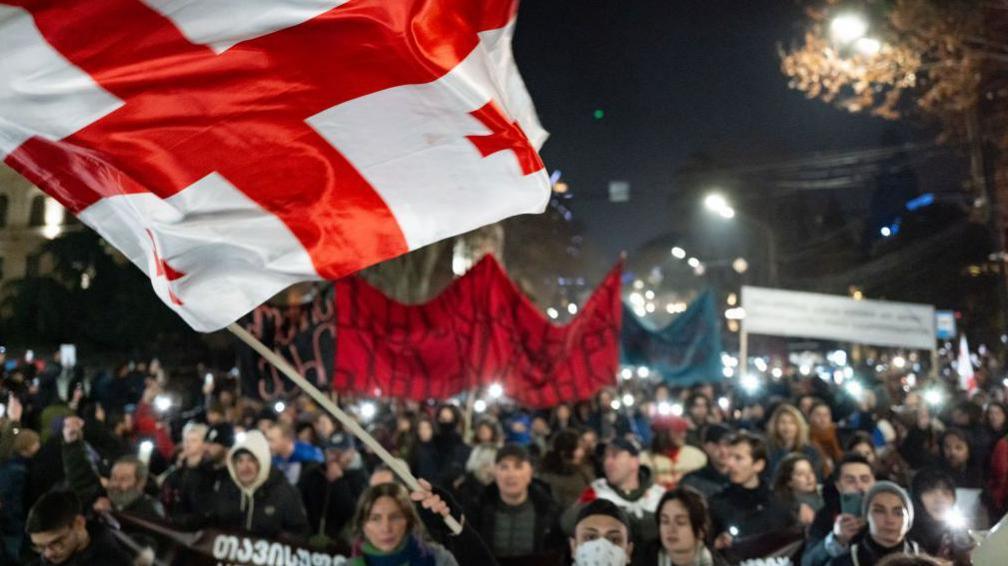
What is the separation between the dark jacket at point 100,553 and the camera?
438 centimetres

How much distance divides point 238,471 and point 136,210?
3122 mm

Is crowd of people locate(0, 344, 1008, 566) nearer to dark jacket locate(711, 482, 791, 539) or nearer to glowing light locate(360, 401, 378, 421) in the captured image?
dark jacket locate(711, 482, 791, 539)

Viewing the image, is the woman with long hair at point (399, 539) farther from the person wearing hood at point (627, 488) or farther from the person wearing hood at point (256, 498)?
the person wearing hood at point (256, 498)

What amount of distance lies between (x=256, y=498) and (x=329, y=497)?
4.56 ft

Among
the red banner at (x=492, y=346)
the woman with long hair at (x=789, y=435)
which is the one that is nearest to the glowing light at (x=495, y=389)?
the red banner at (x=492, y=346)

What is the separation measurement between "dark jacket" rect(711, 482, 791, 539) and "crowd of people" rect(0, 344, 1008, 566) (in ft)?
0.03

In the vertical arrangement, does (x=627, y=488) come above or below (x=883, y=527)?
above

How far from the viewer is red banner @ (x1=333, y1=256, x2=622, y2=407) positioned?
9398mm

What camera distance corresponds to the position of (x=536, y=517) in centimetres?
590

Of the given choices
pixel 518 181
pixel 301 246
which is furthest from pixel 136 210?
pixel 518 181

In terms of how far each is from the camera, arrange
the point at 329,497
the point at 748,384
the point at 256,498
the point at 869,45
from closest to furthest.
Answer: the point at 256,498, the point at 329,497, the point at 869,45, the point at 748,384

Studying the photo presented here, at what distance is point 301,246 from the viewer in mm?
3867

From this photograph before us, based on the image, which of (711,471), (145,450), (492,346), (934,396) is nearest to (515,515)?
(711,471)

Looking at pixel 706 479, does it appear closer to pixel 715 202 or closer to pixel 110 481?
pixel 110 481
